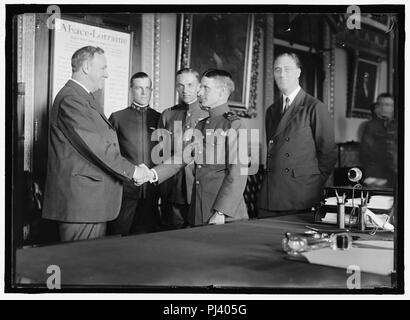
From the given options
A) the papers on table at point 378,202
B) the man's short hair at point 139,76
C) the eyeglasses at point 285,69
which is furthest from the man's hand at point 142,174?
the papers on table at point 378,202

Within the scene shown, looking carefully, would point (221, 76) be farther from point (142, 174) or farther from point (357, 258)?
point (357, 258)

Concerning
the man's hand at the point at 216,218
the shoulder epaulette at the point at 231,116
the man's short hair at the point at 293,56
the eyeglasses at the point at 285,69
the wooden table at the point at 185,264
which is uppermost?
the man's short hair at the point at 293,56

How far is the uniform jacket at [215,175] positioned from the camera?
2367 mm

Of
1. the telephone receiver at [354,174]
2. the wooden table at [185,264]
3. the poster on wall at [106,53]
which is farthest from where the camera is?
the telephone receiver at [354,174]

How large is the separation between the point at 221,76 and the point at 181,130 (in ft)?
1.03

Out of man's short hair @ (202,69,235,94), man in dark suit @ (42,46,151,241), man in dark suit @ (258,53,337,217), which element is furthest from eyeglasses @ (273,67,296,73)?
man in dark suit @ (42,46,151,241)

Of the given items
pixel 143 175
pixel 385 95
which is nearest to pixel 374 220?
pixel 385 95

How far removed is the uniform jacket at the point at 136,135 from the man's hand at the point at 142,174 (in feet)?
0.06

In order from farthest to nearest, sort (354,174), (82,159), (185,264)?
(354,174), (82,159), (185,264)

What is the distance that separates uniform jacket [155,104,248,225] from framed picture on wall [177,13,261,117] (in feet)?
0.43

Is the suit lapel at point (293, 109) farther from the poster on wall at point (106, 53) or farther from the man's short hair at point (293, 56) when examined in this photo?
the poster on wall at point (106, 53)

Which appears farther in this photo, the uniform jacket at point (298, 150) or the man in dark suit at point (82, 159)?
the uniform jacket at point (298, 150)

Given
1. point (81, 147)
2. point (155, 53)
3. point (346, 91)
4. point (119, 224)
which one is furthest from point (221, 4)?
point (119, 224)

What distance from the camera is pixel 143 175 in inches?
93.0
